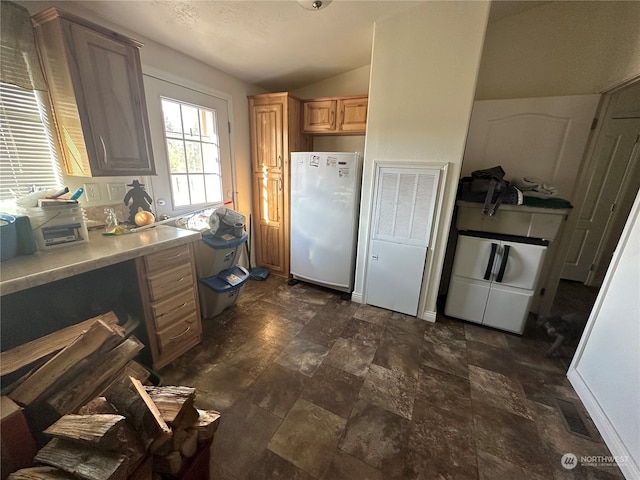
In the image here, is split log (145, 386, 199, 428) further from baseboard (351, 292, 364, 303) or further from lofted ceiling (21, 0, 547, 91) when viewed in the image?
lofted ceiling (21, 0, 547, 91)

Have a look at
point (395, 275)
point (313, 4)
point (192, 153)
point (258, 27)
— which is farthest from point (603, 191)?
point (192, 153)

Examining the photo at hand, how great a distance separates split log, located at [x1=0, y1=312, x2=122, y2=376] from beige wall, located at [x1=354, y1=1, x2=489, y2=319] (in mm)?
2239

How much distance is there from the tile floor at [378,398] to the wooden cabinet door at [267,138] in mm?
1692

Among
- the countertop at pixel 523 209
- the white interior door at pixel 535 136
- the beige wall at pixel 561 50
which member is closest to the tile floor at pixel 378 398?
the countertop at pixel 523 209

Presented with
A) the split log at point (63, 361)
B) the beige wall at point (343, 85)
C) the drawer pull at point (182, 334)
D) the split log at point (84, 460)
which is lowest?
the drawer pull at point (182, 334)

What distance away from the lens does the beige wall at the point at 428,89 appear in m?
1.84

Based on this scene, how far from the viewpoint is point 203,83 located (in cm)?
240

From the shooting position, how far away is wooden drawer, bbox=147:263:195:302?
5.09 feet

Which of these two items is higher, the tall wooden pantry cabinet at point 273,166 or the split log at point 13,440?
the tall wooden pantry cabinet at point 273,166

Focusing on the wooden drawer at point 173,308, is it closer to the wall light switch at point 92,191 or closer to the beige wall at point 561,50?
the wall light switch at point 92,191

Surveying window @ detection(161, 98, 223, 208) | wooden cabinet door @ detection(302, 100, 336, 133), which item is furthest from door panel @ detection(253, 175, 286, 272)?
wooden cabinet door @ detection(302, 100, 336, 133)

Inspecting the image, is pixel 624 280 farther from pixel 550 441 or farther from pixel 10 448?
pixel 10 448

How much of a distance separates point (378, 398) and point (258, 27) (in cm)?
278

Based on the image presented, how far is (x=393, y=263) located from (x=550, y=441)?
4.82 feet
